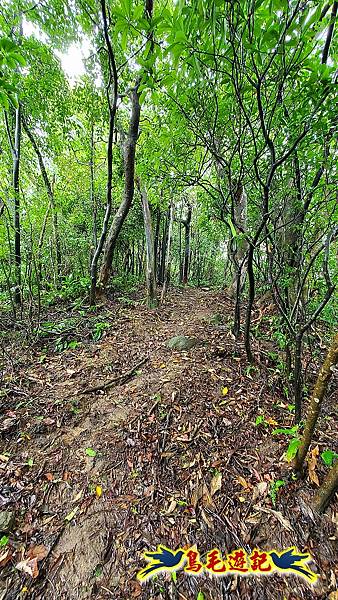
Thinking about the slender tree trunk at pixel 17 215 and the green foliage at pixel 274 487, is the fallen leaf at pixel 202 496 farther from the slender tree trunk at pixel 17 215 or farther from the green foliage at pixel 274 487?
the slender tree trunk at pixel 17 215

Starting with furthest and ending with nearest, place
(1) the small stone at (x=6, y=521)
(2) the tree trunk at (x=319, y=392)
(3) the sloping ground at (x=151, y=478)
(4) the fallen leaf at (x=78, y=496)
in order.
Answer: (4) the fallen leaf at (x=78, y=496) < (1) the small stone at (x=6, y=521) < (3) the sloping ground at (x=151, y=478) < (2) the tree trunk at (x=319, y=392)

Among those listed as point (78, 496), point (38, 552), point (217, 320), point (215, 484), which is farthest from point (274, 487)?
point (217, 320)

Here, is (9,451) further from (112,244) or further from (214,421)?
(112,244)

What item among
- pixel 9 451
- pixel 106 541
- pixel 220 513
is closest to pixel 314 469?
pixel 220 513

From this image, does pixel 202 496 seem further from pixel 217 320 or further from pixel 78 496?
pixel 217 320

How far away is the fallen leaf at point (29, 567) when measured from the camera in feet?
5.82

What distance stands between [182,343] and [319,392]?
2869 mm

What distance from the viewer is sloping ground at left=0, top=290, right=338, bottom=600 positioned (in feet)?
5.68

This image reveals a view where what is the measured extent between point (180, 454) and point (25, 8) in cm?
791

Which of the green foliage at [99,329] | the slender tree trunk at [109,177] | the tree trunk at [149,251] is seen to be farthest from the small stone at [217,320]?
the slender tree trunk at [109,177]

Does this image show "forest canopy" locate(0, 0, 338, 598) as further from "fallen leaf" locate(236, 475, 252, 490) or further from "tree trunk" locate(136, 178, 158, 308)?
"fallen leaf" locate(236, 475, 252, 490)

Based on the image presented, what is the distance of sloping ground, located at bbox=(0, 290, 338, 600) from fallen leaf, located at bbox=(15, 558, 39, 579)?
0.01m

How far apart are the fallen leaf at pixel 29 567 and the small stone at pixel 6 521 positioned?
29 cm

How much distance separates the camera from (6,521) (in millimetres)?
2023
